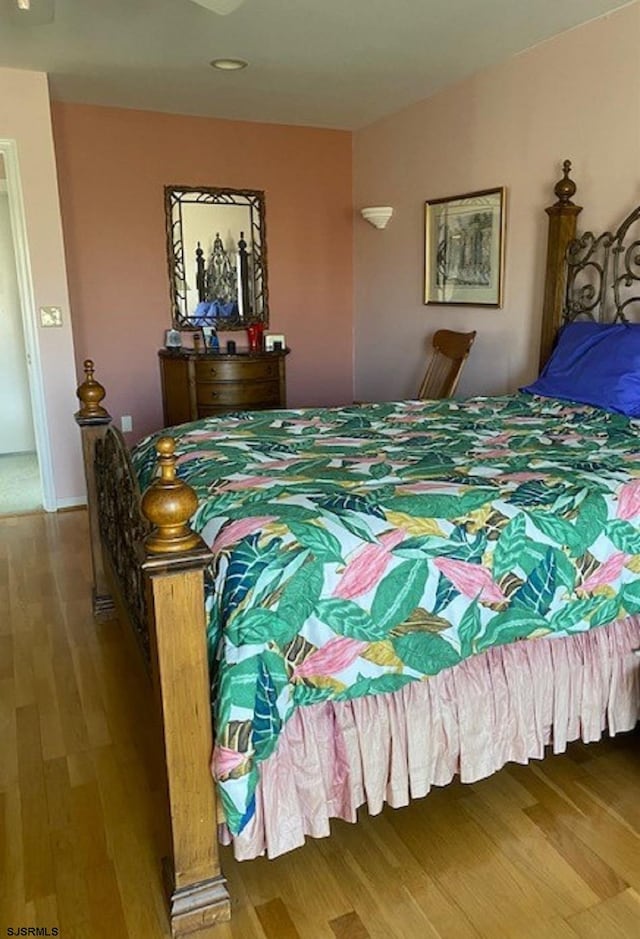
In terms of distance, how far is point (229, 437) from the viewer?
232cm

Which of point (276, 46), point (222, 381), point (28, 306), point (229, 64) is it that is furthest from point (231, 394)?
point (276, 46)

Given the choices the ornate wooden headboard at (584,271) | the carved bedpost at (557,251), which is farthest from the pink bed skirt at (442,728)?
the carved bedpost at (557,251)

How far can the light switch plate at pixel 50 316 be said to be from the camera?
4.03 metres

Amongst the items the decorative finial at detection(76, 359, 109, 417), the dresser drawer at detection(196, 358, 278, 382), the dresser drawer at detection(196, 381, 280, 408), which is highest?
the decorative finial at detection(76, 359, 109, 417)

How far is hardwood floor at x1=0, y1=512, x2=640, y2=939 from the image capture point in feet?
4.83

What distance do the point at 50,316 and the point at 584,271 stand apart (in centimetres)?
281

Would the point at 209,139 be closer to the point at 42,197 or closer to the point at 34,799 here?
the point at 42,197

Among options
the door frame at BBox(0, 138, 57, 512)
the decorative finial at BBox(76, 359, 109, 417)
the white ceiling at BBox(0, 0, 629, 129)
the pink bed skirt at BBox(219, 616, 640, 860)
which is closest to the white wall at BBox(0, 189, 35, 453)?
the door frame at BBox(0, 138, 57, 512)

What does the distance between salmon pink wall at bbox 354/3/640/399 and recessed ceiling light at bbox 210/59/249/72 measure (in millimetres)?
1168

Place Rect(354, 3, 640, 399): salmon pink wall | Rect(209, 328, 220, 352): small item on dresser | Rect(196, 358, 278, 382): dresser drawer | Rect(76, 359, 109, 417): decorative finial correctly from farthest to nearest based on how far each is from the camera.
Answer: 1. Rect(209, 328, 220, 352): small item on dresser
2. Rect(196, 358, 278, 382): dresser drawer
3. Rect(354, 3, 640, 399): salmon pink wall
4. Rect(76, 359, 109, 417): decorative finial

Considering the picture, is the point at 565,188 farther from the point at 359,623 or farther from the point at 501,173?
the point at 359,623

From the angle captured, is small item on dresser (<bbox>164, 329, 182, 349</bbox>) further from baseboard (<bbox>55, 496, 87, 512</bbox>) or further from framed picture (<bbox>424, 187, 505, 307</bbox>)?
framed picture (<bbox>424, 187, 505, 307</bbox>)

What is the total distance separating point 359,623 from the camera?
1435 mm

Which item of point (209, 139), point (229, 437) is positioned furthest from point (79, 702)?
point (209, 139)
